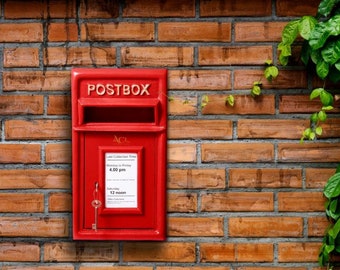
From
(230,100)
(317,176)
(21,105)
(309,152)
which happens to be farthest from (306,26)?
(21,105)

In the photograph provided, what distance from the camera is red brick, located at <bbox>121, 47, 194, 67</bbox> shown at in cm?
237

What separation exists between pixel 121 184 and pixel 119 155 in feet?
0.39

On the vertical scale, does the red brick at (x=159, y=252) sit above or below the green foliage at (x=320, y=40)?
below

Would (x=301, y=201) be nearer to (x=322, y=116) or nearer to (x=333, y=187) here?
(x=333, y=187)

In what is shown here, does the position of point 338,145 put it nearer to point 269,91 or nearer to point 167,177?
point 269,91

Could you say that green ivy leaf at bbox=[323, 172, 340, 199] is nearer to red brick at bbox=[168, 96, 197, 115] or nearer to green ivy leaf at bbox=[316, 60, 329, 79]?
green ivy leaf at bbox=[316, 60, 329, 79]

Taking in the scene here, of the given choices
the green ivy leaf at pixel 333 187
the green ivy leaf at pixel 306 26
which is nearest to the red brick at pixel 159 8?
the green ivy leaf at pixel 306 26

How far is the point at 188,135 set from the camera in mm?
2379

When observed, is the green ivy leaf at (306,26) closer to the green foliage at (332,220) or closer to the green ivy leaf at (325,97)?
the green ivy leaf at (325,97)

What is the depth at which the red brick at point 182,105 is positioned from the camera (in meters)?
2.37

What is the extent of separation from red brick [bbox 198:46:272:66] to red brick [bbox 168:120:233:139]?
0.24 meters

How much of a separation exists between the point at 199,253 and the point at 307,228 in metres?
0.46

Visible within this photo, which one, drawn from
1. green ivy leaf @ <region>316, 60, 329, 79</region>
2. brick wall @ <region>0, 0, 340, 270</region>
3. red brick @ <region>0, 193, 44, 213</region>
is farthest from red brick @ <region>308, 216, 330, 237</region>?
red brick @ <region>0, 193, 44, 213</region>

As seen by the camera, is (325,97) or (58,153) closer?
(325,97)
